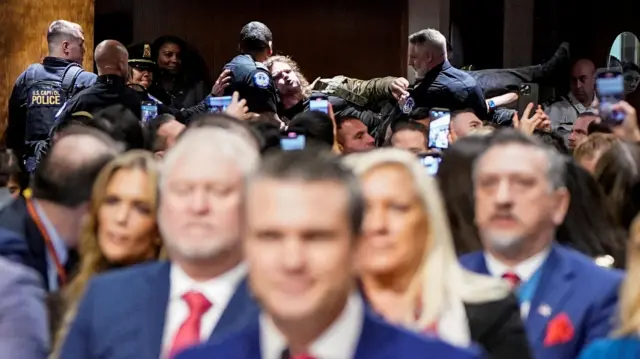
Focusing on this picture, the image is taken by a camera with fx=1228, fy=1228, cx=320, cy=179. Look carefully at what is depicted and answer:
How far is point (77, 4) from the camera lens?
7.25 m

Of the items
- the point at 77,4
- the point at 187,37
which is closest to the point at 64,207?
the point at 77,4

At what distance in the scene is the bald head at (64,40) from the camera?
6.27 m

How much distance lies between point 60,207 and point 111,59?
7.92ft

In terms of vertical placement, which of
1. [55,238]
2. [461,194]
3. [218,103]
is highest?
[218,103]

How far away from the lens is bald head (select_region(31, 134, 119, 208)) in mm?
3346

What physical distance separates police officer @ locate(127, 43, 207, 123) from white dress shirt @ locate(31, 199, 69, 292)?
2.34 meters

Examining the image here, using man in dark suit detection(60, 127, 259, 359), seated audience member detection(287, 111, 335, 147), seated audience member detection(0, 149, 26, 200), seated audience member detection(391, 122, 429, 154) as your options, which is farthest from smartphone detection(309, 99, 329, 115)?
man in dark suit detection(60, 127, 259, 359)

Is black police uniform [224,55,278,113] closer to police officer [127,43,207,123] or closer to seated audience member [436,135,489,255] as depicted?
police officer [127,43,207,123]

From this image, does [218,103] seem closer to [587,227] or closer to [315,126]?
[315,126]

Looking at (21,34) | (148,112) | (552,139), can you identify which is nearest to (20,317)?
(148,112)

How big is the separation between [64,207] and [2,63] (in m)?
3.94

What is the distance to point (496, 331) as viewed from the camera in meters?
2.44

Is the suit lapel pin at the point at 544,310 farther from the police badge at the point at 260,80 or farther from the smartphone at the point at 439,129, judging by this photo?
the police badge at the point at 260,80

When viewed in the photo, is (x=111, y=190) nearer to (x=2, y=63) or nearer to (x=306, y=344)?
(x=306, y=344)
